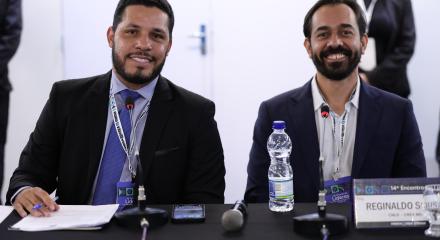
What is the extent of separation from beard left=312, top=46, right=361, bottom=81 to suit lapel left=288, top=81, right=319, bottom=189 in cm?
13

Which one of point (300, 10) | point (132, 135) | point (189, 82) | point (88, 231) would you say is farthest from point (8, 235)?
point (300, 10)

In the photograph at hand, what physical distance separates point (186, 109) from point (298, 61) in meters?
2.54

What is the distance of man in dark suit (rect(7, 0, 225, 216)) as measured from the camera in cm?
209

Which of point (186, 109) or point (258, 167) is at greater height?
point (186, 109)

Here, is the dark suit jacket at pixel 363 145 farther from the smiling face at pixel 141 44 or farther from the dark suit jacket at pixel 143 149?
the smiling face at pixel 141 44

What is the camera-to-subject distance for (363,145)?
7.11ft

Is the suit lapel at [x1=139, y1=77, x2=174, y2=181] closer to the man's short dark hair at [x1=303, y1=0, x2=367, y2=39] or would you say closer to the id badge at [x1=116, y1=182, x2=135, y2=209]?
the id badge at [x1=116, y1=182, x2=135, y2=209]

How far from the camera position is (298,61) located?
4602mm

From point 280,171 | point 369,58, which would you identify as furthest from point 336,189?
point 369,58

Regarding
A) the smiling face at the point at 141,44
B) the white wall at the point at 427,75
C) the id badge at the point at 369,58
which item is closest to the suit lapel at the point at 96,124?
the smiling face at the point at 141,44

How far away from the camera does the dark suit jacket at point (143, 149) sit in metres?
2.10

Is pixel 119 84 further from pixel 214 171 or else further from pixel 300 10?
pixel 300 10

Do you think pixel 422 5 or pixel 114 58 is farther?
pixel 422 5

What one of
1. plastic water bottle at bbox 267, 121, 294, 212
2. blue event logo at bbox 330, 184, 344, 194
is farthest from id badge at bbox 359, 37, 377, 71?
blue event logo at bbox 330, 184, 344, 194
